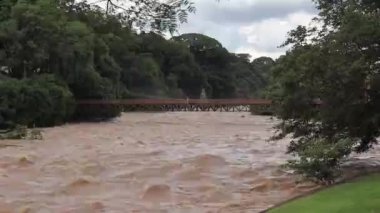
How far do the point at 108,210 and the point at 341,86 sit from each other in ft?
19.7

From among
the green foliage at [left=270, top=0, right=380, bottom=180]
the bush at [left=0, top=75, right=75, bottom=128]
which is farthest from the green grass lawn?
the bush at [left=0, top=75, right=75, bottom=128]

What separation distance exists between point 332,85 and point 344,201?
656cm

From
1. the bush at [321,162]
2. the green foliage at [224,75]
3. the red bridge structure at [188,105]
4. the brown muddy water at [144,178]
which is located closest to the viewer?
the bush at [321,162]

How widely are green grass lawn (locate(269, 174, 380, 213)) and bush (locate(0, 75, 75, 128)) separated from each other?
35926mm

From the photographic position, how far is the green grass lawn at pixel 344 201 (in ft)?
34.2

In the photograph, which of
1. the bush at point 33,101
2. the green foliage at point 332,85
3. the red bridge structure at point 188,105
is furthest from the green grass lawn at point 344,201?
the red bridge structure at point 188,105

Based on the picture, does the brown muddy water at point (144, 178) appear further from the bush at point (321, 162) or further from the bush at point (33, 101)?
the bush at point (33, 101)

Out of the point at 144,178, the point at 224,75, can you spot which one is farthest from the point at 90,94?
the point at 224,75

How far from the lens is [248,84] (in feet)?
395

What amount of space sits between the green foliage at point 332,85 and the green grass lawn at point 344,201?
130 inches

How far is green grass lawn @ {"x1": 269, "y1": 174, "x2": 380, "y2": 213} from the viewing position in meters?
10.4

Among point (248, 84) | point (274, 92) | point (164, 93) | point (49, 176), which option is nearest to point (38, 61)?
point (49, 176)

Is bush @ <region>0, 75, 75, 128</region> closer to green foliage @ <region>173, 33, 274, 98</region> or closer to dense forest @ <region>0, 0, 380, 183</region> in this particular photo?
dense forest @ <region>0, 0, 380, 183</region>

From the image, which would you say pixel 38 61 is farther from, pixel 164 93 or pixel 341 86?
pixel 164 93
